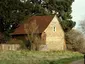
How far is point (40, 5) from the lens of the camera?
71.9m

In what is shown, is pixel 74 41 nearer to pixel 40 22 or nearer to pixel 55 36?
pixel 55 36

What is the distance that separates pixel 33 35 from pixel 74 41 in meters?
14.6

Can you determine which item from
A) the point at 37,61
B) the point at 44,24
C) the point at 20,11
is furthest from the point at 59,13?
the point at 37,61

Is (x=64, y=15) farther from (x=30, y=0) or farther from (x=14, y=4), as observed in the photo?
(x=14, y=4)

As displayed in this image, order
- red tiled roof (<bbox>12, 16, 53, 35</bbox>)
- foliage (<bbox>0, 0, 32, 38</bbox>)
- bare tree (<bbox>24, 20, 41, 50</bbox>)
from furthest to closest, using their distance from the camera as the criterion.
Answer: red tiled roof (<bbox>12, 16, 53, 35</bbox>)
foliage (<bbox>0, 0, 32, 38</bbox>)
bare tree (<bbox>24, 20, 41, 50</bbox>)

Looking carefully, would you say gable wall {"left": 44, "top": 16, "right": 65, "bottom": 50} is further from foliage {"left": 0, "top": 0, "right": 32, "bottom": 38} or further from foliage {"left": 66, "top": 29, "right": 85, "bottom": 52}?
foliage {"left": 0, "top": 0, "right": 32, "bottom": 38}

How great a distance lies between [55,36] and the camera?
7306cm

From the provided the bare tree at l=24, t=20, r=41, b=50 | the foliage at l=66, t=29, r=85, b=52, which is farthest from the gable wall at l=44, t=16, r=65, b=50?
the bare tree at l=24, t=20, r=41, b=50

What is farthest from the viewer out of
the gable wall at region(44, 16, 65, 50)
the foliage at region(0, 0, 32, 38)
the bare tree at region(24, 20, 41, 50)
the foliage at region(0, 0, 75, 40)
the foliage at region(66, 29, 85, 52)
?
the foliage at region(66, 29, 85, 52)

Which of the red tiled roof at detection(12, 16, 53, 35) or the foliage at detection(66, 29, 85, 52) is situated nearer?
the red tiled roof at detection(12, 16, 53, 35)

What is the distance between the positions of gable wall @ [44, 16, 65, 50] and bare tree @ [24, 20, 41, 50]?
232 inches

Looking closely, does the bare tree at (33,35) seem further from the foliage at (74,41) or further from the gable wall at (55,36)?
the foliage at (74,41)

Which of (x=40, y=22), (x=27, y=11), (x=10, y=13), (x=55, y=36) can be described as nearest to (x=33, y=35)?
(x=10, y=13)

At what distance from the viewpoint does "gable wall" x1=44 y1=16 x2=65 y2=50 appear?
71.1 meters
